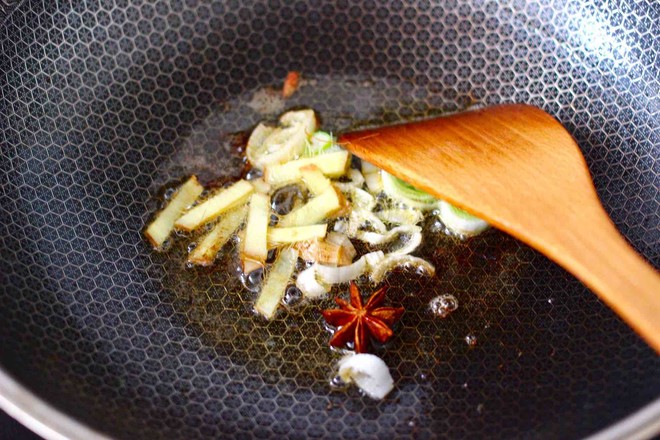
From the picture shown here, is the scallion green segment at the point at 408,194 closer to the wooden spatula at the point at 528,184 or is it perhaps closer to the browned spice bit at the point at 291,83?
the wooden spatula at the point at 528,184

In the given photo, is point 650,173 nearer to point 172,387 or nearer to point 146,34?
point 172,387

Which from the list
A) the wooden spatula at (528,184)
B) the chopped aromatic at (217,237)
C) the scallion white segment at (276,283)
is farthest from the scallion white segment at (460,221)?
the chopped aromatic at (217,237)

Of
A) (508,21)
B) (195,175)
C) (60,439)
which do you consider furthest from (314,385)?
(508,21)

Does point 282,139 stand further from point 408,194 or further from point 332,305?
point 332,305

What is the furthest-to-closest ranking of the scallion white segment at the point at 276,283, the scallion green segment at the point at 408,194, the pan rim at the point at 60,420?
the scallion green segment at the point at 408,194, the scallion white segment at the point at 276,283, the pan rim at the point at 60,420

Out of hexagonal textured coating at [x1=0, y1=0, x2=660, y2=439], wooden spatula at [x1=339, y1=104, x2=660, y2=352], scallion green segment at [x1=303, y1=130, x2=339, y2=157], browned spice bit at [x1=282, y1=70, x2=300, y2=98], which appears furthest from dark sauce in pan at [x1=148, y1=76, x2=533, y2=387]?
browned spice bit at [x1=282, y1=70, x2=300, y2=98]

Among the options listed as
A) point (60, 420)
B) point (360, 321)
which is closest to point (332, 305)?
point (360, 321)
